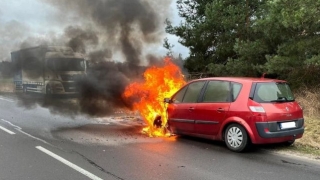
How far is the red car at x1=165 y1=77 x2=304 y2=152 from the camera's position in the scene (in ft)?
20.9

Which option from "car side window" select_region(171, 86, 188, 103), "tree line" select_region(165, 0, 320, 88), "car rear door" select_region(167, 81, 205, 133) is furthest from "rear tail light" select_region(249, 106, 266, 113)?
"tree line" select_region(165, 0, 320, 88)

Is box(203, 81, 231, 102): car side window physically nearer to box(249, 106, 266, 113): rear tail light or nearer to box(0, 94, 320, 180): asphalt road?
box(249, 106, 266, 113): rear tail light

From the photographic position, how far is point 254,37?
1340 centimetres

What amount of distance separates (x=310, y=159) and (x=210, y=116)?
2105 millimetres

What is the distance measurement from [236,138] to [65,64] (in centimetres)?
1187

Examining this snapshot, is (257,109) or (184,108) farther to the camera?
(184,108)

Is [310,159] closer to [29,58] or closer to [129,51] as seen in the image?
[129,51]

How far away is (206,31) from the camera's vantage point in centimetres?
1465

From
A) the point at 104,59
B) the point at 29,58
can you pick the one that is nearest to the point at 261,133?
the point at 104,59

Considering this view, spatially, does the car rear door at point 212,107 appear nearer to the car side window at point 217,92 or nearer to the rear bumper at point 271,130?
the car side window at point 217,92

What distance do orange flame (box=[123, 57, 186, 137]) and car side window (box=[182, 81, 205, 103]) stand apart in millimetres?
935

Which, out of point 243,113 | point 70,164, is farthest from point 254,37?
point 70,164

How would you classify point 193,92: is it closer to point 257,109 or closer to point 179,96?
point 179,96

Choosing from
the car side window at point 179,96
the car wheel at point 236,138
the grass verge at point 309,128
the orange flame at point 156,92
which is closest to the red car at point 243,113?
the car wheel at point 236,138
